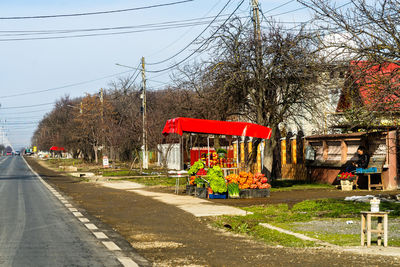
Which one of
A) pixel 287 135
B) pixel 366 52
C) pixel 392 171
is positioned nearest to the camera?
pixel 366 52

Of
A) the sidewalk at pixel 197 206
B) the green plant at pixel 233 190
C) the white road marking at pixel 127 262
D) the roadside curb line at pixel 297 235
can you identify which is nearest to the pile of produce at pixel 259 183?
the green plant at pixel 233 190

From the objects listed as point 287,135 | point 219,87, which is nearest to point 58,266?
point 219,87

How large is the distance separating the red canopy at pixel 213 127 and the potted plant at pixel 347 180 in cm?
363

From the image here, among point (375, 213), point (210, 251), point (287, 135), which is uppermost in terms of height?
point (287, 135)

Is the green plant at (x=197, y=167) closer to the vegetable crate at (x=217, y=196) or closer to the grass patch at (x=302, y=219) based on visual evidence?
the vegetable crate at (x=217, y=196)

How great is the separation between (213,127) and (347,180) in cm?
582

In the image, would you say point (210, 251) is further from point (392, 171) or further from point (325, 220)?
point (392, 171)

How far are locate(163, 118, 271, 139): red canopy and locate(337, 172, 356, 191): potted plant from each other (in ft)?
11.9

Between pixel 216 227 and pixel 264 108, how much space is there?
1226 cm

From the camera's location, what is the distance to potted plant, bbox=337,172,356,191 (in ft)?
75.5

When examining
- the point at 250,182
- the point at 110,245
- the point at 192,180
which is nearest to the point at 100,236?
the point at 110,245

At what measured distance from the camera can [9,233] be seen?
11844 mm

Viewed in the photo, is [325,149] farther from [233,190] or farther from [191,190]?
[233,190]

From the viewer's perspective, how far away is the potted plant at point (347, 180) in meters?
23.0
